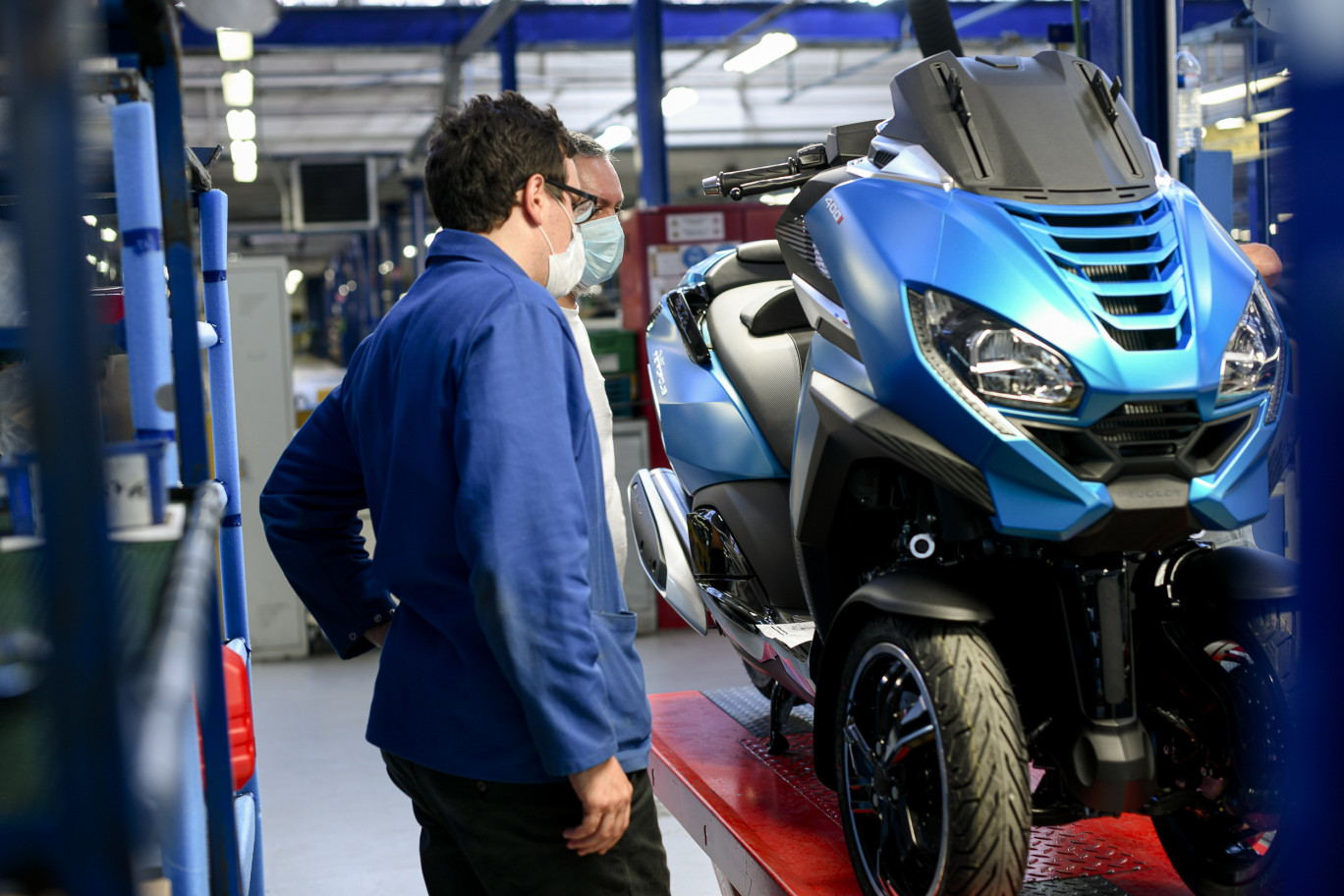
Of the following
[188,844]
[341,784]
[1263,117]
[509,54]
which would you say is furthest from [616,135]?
[188,844]

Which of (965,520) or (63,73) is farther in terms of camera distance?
(965,520)

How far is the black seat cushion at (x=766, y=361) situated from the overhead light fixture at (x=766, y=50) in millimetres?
7767

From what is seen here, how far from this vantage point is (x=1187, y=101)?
12.3ft

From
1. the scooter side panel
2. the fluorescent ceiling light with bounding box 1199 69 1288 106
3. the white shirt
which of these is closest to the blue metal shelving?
the scooter side panel

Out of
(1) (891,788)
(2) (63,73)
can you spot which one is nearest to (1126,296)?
(1) (891,788)

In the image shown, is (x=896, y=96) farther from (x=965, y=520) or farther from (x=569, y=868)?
(x=569, y=868)

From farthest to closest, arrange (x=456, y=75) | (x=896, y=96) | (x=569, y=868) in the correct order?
(x=456, y=75)
(x=896, y=96)
(x=569, y=868)

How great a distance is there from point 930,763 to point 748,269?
150 centimetres

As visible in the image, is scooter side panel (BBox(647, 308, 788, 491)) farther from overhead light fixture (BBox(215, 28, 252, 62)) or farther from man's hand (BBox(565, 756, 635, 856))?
overhead light fixture (BBox(215, 28, 252, 62))

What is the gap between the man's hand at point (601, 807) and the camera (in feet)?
4.92

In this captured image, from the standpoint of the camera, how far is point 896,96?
199cm

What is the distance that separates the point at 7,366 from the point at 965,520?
1443 mm

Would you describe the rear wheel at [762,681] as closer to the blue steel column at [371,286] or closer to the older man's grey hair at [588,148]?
the older man's grey hair at [588,148]

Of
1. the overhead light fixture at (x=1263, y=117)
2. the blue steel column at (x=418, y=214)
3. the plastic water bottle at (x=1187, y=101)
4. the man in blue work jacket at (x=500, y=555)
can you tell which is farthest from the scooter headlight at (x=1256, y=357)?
the blue steel column at (x=418, y=214)
